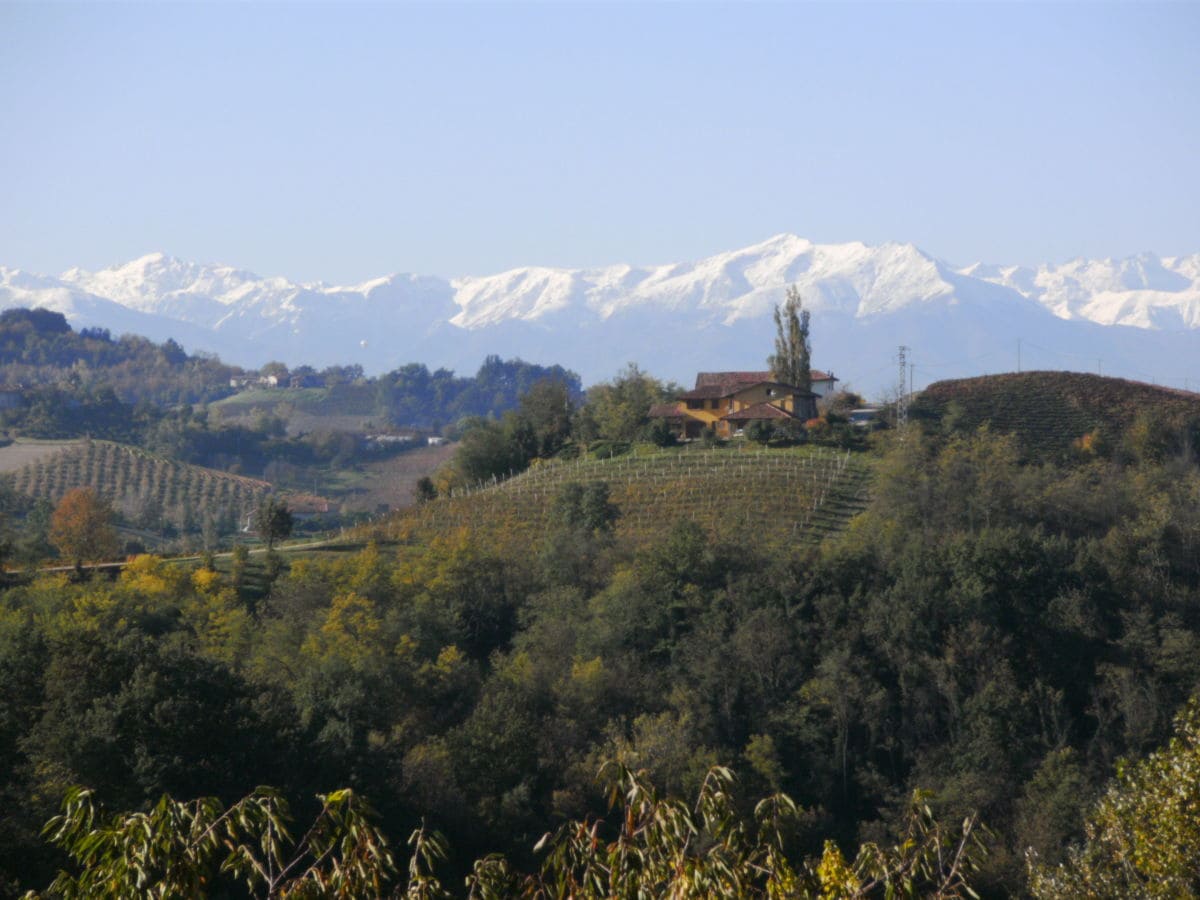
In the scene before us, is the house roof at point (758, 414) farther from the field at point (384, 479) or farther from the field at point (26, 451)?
the field at point (26, 451)

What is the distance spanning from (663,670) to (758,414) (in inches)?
897

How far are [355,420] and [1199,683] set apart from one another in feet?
520

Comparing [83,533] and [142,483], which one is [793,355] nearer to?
[83,533]

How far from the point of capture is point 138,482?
101 m

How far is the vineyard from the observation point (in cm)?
9494

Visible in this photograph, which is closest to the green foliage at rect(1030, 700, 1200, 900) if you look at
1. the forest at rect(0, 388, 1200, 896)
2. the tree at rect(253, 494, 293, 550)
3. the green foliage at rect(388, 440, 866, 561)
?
the forest at rect(0, 388, 1200, 896)

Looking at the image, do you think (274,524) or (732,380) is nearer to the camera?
(274,524)

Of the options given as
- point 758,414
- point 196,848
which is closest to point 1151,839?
point 196,848

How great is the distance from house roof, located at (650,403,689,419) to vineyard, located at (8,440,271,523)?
39185mm

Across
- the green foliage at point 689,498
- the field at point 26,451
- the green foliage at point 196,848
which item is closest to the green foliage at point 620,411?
the green foliage at point 689,498

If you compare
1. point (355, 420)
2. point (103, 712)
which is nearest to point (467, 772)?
point (103, 712)

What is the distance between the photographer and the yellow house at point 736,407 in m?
62.8

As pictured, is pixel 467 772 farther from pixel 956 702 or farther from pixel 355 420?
pixel 355 420

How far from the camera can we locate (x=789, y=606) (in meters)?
43.1
